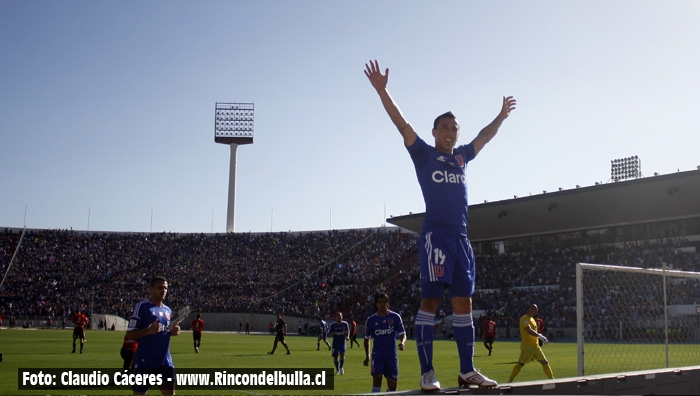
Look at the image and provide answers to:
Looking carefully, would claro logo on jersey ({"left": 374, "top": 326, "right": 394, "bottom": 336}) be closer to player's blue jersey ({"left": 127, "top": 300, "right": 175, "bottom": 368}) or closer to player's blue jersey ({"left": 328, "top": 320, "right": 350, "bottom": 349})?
player's blue jersey ({"left": 127, "top": 300, "right": 175, "bottom": 368})

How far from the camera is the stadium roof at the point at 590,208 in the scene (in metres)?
42.9

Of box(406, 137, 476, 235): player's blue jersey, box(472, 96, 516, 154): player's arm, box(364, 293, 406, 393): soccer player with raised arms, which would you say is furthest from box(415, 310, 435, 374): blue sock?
box(364, 293, 406, 393): soccer player with raised arms

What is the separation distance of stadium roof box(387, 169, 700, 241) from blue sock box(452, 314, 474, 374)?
3973 cm

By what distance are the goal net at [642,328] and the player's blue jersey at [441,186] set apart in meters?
10.8

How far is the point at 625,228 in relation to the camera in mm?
49562

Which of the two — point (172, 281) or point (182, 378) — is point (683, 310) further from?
point (172, 281)

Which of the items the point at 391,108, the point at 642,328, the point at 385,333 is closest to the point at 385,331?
the point at 385,333

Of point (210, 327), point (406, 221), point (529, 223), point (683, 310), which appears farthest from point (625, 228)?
point (210, 327)

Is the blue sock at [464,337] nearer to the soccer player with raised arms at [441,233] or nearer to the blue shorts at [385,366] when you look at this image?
the soccer player with raised arms at [441,233]

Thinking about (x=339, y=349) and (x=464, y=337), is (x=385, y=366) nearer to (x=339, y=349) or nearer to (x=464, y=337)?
(x=464, y=337)

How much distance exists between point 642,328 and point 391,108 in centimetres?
1989

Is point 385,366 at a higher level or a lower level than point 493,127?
lower

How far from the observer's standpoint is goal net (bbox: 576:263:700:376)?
796 inches

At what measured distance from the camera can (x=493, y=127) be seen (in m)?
7.12
